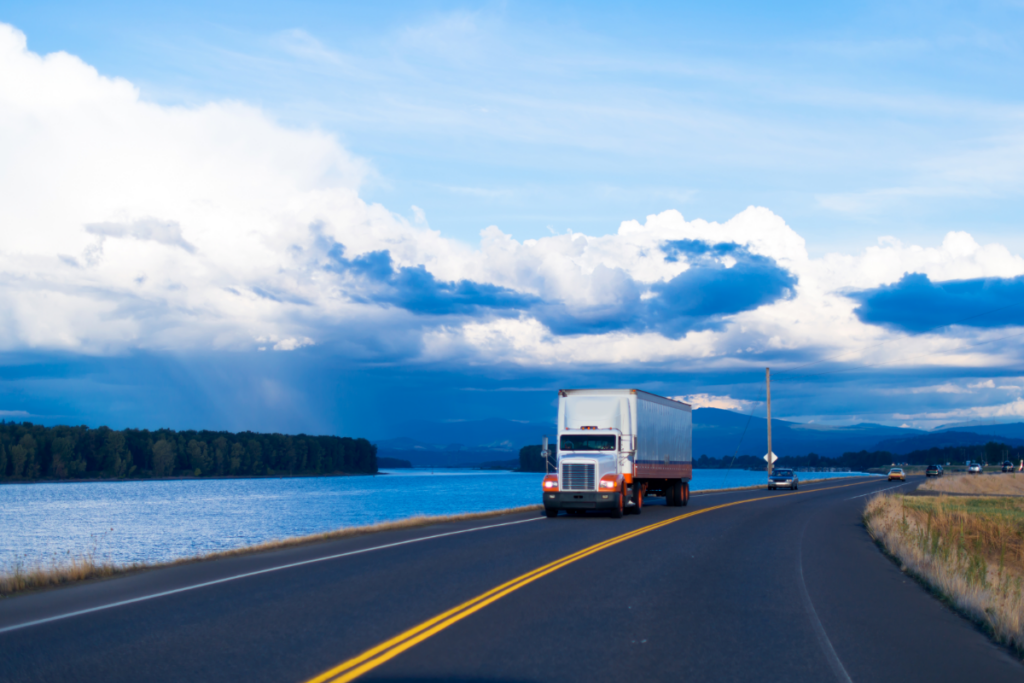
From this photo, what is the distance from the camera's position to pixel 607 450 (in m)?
27.3

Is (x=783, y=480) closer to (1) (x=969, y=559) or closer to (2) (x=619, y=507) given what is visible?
(2) (x=619, y=507)

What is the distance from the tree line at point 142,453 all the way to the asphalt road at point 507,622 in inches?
5706

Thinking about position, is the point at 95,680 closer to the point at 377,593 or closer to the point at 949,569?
the point at 377,593

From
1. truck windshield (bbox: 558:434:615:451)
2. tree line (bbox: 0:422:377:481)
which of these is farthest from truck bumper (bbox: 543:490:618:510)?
tree line (bbox: 0:422:377:481)

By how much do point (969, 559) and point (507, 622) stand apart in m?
9.38

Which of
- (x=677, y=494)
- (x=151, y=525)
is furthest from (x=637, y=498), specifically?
(x=151, y=525)

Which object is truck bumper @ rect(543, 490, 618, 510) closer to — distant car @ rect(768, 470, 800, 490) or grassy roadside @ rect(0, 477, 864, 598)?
grassy roadside @ rect(0, 477, 864, 598)

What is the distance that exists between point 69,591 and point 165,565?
330 centimetres

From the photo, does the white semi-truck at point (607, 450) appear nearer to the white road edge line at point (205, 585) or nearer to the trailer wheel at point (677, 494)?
Answer: the trailer wheel at point (677, 494)

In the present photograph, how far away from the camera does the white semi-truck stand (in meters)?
26.2

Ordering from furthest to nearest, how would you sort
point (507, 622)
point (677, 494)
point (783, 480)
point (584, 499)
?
point (783, 480), point (677, 494), point (584, 499), point (507, 622)

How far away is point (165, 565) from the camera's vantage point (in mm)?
15570

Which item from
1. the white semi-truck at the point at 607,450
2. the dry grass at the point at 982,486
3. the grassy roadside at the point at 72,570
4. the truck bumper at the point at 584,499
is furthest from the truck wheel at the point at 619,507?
the dry grass at the point at 982,486

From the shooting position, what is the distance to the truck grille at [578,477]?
86.1 feet
